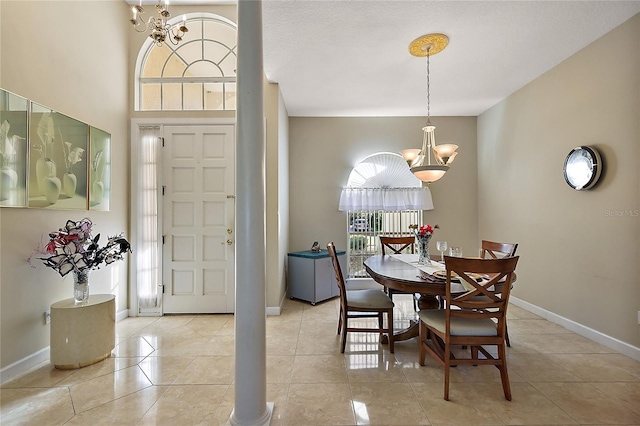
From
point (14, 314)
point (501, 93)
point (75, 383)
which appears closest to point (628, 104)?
point (501, 93)

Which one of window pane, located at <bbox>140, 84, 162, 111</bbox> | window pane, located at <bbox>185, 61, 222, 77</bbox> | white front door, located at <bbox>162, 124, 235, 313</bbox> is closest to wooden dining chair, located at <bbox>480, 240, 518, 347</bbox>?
white front door, located at <bbox>162, 124, 235, 313</bbox>

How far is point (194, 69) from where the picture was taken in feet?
12.6

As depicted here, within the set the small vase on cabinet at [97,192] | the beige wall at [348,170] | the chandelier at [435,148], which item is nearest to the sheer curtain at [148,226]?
the small vase on cabinet at [97,192]

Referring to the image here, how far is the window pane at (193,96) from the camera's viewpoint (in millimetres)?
3812

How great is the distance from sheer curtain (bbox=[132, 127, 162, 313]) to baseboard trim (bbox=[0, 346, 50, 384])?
1155 mm

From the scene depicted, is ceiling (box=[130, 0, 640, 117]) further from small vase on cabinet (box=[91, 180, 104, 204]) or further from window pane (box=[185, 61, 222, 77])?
small vase on cabinet (box=[91, 180, 104, 204])

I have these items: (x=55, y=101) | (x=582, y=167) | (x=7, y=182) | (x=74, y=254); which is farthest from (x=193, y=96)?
(x=582, y=167)

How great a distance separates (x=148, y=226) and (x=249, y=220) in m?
2.66

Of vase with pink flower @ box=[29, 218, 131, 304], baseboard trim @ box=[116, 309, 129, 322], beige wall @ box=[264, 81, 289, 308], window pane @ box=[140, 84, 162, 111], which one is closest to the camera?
vase with pink flower @ box=[29, 218, 131, 304]

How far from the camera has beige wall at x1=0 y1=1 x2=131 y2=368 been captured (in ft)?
7.35

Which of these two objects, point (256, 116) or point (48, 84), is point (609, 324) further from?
point (48, 84)

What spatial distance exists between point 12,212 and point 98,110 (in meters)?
1.42

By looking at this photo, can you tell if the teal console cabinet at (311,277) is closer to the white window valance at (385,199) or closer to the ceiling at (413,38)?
the white window valance at (385,199)

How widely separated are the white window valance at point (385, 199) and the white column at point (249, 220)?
3.11 m
